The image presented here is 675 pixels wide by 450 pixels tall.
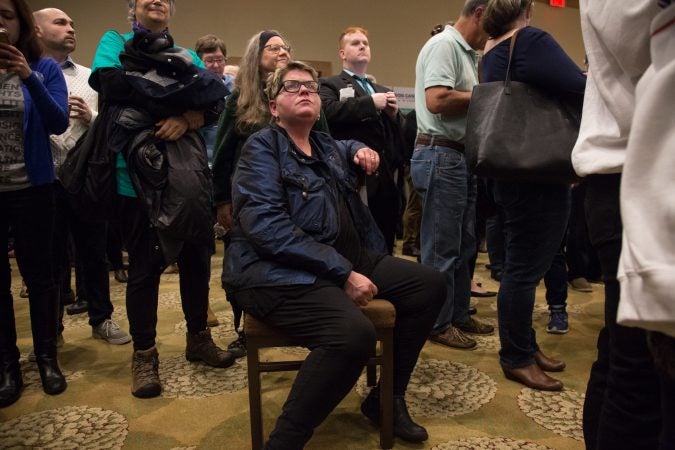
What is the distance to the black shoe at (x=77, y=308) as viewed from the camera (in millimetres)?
3102

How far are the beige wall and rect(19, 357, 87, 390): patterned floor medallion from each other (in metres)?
4.44

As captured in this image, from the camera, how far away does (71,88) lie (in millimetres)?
2680

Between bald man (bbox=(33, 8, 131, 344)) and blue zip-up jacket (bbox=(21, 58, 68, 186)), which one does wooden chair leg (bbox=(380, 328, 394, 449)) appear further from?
bald man (bbox=(33, 8, 131, 344))

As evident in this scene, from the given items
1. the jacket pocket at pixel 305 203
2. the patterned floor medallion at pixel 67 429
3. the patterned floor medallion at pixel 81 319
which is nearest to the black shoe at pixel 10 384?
the patterned floor medallion at pixel 67 429

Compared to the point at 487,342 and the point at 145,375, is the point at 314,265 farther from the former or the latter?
the point at 487,342

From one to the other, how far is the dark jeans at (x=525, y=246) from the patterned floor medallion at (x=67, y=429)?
1452 millimetres

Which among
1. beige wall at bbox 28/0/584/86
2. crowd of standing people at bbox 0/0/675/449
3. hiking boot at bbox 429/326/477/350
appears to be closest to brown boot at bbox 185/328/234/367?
crowd of standing people at bbox 0/0/675/449

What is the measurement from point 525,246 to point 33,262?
1.84 metres

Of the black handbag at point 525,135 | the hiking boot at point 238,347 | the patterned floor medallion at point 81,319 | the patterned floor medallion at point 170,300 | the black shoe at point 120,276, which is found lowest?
the black shoe at point 120,276

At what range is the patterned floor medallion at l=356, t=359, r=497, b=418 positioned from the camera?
1929 mm

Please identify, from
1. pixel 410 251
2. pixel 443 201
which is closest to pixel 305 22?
pixel 410 251

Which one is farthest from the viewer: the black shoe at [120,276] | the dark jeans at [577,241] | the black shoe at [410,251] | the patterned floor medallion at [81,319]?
the black shoe at [410,251]

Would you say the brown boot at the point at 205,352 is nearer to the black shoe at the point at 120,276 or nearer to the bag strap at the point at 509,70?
the bag strap at the point at 509,70

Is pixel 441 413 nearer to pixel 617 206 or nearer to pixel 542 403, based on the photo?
pixel 542 403
